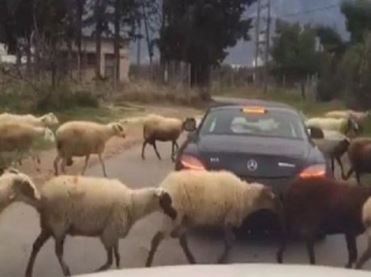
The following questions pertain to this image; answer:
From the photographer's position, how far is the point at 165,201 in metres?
9.36

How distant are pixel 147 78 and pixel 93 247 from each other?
48.8 metres

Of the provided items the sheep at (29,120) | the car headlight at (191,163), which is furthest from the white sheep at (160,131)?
the car headlight at (191,163)

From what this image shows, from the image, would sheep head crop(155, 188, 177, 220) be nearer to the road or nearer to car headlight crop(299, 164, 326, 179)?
the road

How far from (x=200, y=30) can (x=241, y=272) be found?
5266cm

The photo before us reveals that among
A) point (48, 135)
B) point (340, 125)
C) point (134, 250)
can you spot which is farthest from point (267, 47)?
point (134, 250)

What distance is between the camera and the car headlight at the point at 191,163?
10.9m

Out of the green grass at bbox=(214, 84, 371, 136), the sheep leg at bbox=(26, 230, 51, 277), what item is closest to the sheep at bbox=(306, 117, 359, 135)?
the sheep leg at bbox=(26, 230, 51, 277)

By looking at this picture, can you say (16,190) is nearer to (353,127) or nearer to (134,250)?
(134,250)

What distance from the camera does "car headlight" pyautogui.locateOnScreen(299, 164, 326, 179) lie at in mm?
10767

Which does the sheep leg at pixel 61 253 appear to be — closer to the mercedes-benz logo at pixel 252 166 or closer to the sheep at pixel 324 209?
the sheep at pixel 324 209

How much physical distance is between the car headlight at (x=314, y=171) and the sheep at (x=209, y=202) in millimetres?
866

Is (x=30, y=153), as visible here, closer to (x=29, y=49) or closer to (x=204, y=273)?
(x=204, y=273)

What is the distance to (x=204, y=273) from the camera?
9.80ft

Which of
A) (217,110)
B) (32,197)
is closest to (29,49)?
(217,110)
